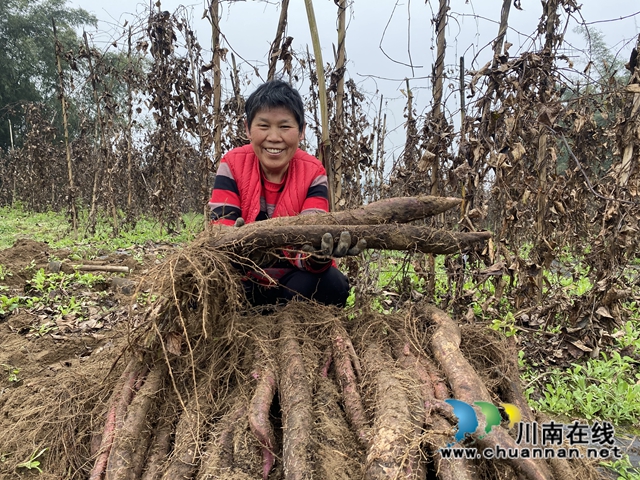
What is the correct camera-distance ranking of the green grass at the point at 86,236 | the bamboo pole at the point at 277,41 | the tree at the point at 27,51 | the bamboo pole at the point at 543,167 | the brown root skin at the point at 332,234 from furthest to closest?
the tree at the point at 27,51 < the green grass at the point at 86,236 < the bamboo pole at the point at 277,41 < the bamboo pole at the point at 543,167 < the brown root skin at the point at 332,234

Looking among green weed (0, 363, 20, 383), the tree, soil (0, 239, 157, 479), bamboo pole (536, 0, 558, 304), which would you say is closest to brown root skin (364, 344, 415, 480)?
soil (0, 239, 157, 479)

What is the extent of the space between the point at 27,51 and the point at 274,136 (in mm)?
19755

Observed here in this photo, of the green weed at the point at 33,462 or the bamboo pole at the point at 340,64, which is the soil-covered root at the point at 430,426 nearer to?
the green weed at the point at 33,462

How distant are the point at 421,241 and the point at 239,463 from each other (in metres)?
1.32

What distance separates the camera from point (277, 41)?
3945 mm

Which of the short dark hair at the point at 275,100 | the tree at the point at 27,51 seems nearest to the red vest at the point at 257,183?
the short dark hair at the point at 275,100

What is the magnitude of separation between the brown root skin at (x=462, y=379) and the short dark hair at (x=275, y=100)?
55.1 inches

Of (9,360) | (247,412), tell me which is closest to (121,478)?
(247,412)

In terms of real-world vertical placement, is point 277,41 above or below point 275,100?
above

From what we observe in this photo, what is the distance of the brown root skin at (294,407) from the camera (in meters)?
1.39

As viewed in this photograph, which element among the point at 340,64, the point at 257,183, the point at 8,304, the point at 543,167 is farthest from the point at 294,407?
the point at 8,304

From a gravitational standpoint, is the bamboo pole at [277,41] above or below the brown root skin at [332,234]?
above

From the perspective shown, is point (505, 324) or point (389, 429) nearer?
point (389, 429)

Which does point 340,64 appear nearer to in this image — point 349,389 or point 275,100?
point 275,100
